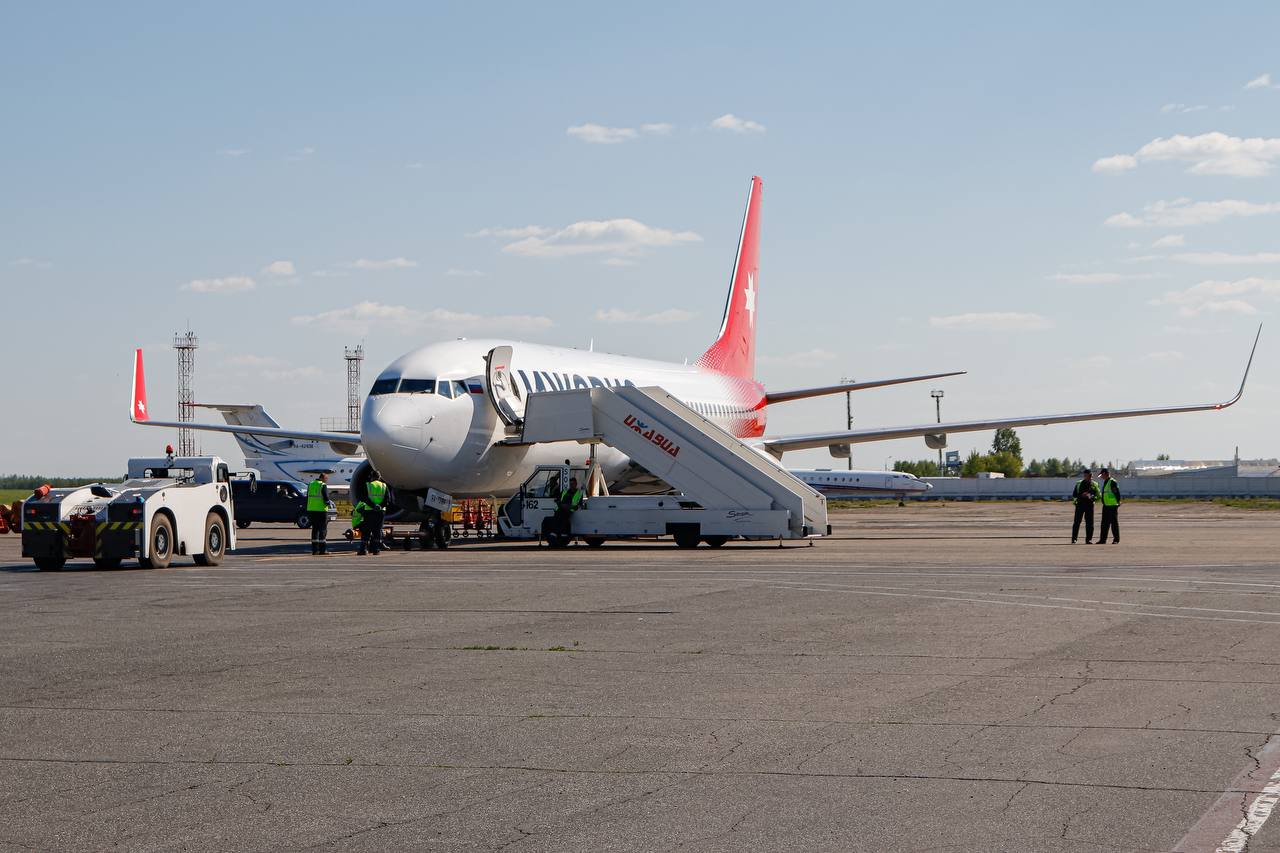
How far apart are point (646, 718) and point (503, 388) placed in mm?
21871

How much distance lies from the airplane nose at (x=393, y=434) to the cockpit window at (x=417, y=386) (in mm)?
299

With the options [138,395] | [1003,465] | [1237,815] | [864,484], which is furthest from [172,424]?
[1003,465]

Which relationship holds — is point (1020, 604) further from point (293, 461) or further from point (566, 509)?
point (293, 461)

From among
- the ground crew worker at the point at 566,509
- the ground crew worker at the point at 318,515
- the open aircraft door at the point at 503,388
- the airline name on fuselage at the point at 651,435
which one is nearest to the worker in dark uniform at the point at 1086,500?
the airline name on fuselage at the point at 651,435

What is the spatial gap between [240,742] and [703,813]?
301 cm

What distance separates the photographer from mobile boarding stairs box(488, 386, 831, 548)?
2838 cm

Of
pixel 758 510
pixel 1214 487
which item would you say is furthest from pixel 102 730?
pixel 1214 487

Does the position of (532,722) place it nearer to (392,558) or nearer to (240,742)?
(240,742)

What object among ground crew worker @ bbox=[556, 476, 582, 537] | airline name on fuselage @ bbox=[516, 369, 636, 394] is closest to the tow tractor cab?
ground crew worker @ bbox=[556, 476, 582, 537]

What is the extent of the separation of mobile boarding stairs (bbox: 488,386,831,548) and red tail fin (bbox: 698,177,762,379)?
668 inches

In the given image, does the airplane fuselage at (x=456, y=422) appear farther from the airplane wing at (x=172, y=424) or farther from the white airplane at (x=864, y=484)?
the white airplane at (x=864, y=484)

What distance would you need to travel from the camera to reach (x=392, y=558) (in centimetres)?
2658

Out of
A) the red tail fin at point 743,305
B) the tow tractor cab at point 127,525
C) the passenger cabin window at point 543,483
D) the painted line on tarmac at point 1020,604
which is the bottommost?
the painted line on tarmac at point 1020,604

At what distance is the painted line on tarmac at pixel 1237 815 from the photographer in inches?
225
